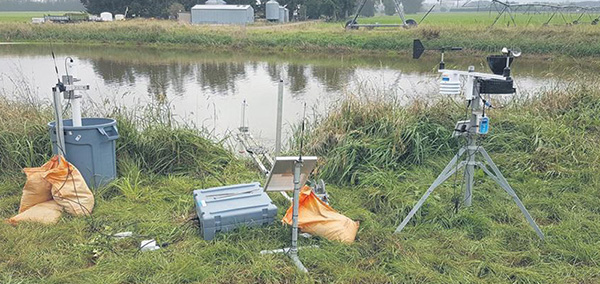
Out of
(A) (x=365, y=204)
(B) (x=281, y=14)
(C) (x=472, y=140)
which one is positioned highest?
(B) (x=281, y=14)

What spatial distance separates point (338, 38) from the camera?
69.9 ft

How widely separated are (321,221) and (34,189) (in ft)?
6.75

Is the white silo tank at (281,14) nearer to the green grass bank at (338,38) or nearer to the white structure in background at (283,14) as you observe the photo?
the white structure in background at (283,14)

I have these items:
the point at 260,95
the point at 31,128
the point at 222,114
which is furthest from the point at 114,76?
the point at 31,128

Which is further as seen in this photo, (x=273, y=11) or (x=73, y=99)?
(x=273, y=11)

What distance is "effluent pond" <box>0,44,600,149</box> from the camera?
6715mm

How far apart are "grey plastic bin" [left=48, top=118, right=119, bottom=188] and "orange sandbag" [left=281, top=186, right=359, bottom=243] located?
1.62 m

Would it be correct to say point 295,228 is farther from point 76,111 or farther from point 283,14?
point 283,14

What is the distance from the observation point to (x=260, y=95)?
9.75 m

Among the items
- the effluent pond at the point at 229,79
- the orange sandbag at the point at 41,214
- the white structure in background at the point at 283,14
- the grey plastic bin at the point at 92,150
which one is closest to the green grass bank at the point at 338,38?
the effluent pond at the point at 229,79

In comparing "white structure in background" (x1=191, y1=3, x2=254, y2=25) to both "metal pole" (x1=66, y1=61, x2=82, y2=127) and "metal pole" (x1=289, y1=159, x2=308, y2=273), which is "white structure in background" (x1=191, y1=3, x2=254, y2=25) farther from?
"metal pole" (x1=289, y1=159, x2=308, y2=273)

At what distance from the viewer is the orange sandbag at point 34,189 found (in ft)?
10.5

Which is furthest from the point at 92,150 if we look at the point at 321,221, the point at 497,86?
the point at 497,86

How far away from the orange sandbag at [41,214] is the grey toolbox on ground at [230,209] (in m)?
0.98
